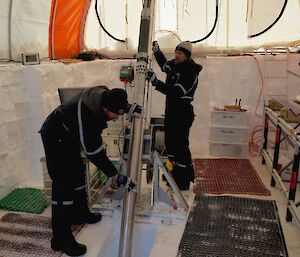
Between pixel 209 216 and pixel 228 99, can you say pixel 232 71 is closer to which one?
pixel 228 99

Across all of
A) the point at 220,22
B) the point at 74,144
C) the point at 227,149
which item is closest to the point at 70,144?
the point at 74,144

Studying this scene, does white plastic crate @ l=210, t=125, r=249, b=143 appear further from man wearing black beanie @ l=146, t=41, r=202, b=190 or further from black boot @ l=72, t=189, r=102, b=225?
black boot @ l=72, t=189, r=102, b=225

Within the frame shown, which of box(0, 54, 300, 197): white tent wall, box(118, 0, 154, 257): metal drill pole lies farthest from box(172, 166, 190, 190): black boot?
box(0, 54, 300, 197): white tent wall

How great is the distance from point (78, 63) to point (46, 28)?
62cm

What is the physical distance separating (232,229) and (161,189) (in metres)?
0.72

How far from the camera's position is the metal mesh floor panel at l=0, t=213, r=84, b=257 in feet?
8.10

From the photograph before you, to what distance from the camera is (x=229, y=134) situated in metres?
4.39

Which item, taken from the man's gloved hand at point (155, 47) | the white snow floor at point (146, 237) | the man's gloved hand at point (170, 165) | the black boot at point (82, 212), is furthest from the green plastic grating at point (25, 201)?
the man's gloved hand at point (155, 47)

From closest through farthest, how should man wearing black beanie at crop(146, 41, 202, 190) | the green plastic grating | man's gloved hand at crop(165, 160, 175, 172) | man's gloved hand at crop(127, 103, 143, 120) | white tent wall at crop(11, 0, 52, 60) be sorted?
man's gloved hand at crop(127, 103, 143, 120) → the green plastic grating → man wearing black beanie at crop(146, 41, 202, 190) → man's gloved hand at crop(165, 160, 175, 172) → white tent wall at crop(11, 0, 52, 60)

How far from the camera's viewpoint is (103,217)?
2.95m

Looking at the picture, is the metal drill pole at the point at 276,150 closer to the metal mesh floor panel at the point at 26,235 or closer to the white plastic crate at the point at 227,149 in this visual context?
the white plastic crate at the point at 227,149

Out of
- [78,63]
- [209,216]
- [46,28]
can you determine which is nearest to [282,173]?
[209,216]

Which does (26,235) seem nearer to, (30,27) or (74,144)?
(74,144)

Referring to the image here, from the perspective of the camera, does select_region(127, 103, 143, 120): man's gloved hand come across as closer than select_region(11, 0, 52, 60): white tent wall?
Yes
